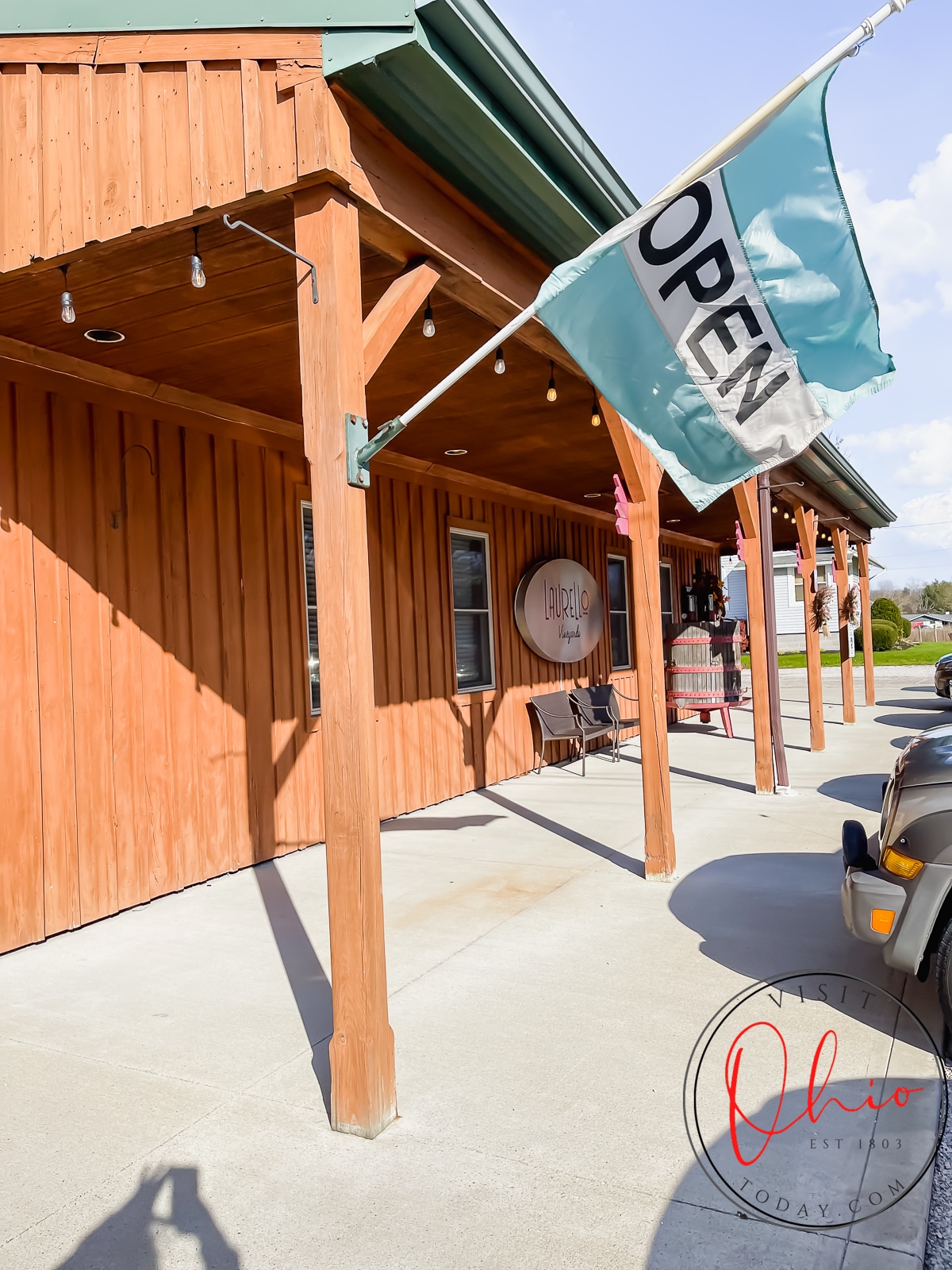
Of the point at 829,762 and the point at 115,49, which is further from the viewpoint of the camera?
the point at 829,762

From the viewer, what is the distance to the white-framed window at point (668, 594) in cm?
1441

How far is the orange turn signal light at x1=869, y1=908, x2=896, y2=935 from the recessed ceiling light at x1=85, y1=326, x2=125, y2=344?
4326 mm

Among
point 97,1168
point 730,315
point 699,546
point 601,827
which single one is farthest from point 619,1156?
point 699,546

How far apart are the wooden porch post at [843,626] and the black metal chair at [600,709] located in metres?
3.38

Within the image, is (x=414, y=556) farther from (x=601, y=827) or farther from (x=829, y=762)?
(x=829, y=762)

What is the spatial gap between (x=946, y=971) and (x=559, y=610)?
25.0 ft

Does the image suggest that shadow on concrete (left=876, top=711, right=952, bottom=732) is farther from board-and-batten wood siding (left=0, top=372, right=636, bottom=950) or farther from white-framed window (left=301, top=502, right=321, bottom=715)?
white-framed window (left=301, top=502, right=321, bottom=715)

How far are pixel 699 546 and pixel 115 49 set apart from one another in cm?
1390

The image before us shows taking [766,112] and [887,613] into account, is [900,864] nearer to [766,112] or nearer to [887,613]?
[766,112]

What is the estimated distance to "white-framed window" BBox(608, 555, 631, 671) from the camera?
41.3 feet

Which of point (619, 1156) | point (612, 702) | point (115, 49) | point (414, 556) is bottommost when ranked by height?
point (619, 1156)

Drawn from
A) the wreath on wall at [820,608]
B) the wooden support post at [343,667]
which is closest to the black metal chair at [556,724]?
the wreath on wall at [820,608]

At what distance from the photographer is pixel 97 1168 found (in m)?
2.57

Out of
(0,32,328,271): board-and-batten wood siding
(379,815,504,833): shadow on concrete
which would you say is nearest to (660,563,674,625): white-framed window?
(379,815,504,833): shadow on concrete
